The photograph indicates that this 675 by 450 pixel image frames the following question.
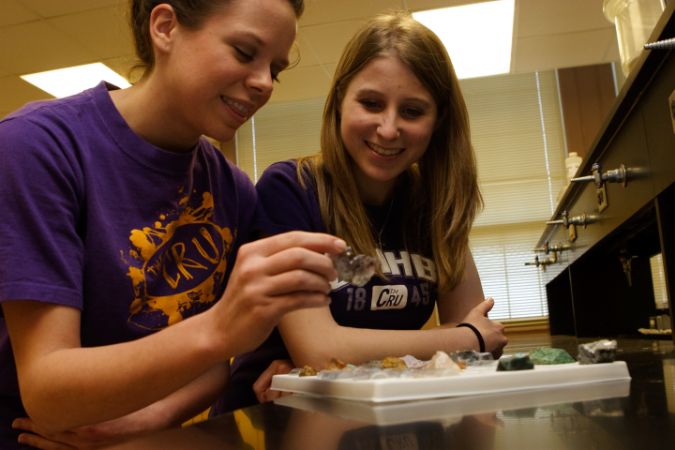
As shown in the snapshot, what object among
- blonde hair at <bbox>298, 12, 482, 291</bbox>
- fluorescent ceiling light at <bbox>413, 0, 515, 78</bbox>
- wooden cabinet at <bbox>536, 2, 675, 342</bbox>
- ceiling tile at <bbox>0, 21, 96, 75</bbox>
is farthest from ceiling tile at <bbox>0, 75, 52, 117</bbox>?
blonde hair at <bbox>298, 12, 482, 291</bbox>

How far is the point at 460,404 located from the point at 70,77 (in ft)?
13.5

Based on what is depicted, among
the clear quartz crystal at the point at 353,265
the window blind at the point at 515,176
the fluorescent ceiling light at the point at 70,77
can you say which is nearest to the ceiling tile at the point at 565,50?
the window blind at the point at 515,176

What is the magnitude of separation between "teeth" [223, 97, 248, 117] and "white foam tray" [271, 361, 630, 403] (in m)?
0.46

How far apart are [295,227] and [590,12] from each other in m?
3.12

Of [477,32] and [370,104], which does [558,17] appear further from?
[370,104]

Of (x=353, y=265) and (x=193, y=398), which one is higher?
(x=353, y=265)

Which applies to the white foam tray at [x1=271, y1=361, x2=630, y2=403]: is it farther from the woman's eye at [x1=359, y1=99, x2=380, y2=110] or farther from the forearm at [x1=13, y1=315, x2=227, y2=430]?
the woman's eye at [x1=359, y1=99, x2=380, y2=110]

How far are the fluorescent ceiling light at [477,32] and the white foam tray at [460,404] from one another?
3.21 metres

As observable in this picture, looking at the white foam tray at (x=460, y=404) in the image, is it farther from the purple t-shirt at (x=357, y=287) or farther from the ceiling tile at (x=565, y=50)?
the ceiling tile at (x=565, y=50)

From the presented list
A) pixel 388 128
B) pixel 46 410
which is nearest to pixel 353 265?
pixel 46 410

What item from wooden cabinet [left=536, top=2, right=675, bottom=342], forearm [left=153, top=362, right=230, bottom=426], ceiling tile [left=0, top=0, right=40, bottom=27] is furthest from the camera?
ceiling tile [left=0, top=0, right=40, bottom=27]

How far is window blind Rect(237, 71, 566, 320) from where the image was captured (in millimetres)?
4895

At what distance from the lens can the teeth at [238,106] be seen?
38.0 inches

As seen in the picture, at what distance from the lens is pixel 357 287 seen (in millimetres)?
1172
